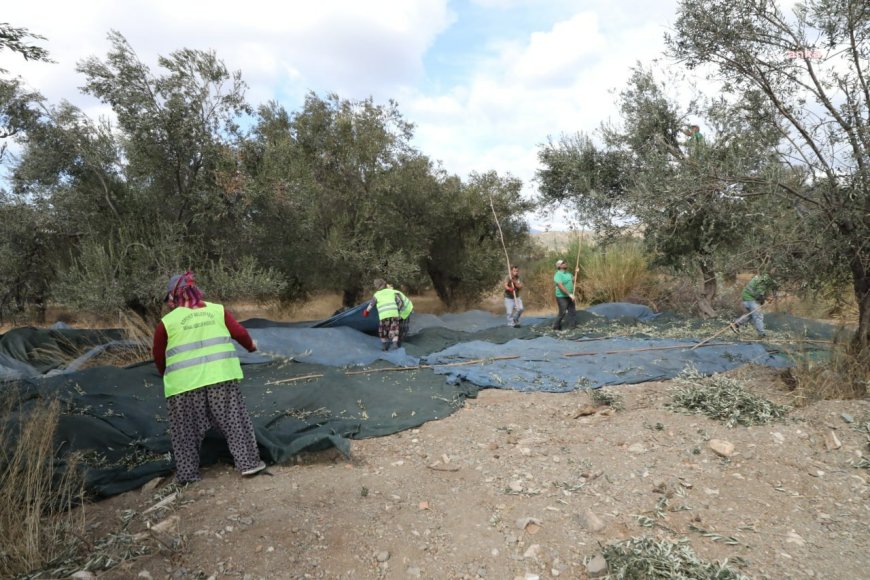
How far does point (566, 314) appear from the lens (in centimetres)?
1045

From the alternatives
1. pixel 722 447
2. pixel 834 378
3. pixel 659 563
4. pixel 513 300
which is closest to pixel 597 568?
pixel 659 563

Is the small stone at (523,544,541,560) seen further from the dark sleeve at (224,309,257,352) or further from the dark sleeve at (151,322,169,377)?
the dark sleeve at (151,322,169,377)

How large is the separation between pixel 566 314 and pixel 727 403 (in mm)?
5716

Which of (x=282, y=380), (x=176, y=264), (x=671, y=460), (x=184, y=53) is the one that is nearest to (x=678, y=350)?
(x=671, y=460)

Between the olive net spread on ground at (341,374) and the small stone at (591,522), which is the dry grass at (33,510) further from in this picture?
the small stone at (591,522)

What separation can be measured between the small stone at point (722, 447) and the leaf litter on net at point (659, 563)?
143cm

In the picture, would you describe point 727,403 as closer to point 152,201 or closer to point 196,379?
point 196,379

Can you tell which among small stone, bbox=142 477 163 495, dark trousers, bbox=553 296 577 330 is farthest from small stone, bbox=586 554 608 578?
dark trousers, bbox=553 296 577 330

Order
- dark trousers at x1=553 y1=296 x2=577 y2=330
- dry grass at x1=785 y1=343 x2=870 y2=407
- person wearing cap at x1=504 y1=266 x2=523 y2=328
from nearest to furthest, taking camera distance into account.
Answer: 1. dry grass at x1=785 y1=343 x2=870 y2=407
2. dark trousers at x1=553 y1=296 x2=577 y2=330
3. person wearing cap at x1=504 y1=266 x2=523 y2=328

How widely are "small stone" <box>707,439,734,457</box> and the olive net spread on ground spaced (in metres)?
1.99

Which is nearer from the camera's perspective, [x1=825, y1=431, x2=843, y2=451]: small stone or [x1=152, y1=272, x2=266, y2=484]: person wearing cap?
[x1=152, y1=272, x2=266, y2=484]: person wearing cap

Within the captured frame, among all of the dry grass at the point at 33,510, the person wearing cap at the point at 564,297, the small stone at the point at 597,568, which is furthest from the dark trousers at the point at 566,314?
the dry grass at the point at 33,510

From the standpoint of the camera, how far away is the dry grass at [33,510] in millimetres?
2576

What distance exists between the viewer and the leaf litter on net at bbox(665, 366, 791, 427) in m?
4.54
